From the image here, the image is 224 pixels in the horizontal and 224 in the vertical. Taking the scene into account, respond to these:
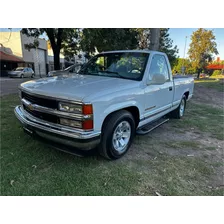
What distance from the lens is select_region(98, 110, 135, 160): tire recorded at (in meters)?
2.84

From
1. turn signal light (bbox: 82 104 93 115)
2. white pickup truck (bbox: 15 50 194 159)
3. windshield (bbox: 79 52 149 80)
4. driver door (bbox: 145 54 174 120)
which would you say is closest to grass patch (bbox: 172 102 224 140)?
driver door (bbox: 145 54 174 120)

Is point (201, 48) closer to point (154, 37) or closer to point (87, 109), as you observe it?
point (154, 37)

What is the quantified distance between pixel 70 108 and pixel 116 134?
0.99 meters

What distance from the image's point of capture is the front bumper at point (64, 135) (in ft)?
8.19

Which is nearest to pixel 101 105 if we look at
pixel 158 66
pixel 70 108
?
pixel 70 108

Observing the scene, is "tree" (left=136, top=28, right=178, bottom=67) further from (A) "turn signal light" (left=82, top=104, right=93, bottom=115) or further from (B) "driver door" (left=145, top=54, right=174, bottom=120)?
(A) "turn signal light" (left=82, top=104, right=93, bottom=115)

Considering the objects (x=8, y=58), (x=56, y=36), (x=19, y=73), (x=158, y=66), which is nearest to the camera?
(x=158, y=66)

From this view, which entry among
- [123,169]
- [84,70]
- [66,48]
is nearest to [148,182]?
[123,169]

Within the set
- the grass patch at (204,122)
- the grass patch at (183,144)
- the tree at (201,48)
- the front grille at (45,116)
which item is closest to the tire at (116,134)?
the front grille at (45,116)

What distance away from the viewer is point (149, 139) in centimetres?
423

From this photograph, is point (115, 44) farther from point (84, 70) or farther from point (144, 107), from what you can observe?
point (144, 107)

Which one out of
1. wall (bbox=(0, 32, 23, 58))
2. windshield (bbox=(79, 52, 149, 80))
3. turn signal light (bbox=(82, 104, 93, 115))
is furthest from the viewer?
wall (bbox=(0, 32, 23, 58))

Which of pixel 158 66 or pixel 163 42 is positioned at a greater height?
pixel 163 42

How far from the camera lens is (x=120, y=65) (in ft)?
12.6
